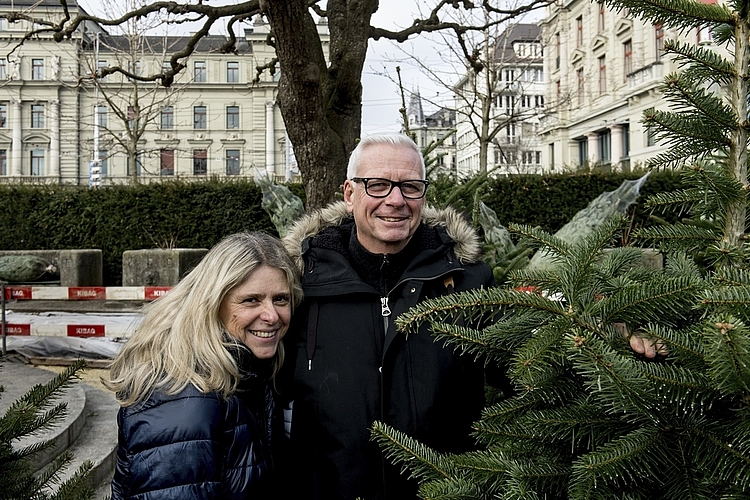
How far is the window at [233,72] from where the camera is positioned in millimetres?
55000

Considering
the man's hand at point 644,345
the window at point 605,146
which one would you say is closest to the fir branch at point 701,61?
the man's hand at point 644,345

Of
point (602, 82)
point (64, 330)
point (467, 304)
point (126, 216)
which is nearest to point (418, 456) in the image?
point (467, 304)

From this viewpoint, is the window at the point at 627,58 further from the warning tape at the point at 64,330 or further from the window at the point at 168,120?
the window at the point at 168,120

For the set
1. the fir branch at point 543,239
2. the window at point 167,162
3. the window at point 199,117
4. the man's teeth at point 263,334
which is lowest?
the man's teeth at point 263,334

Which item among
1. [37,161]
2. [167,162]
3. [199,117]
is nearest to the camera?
[167,162]

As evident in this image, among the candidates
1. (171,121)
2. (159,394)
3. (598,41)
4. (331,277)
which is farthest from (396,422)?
(171,121)

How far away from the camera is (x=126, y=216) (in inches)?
555

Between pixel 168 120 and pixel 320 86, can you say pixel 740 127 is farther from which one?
pixel 168 120

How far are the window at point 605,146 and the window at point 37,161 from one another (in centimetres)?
4448

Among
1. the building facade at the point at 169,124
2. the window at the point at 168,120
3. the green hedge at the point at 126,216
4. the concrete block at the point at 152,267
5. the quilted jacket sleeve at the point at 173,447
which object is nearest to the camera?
the quilted jacket sleeve at the point at 173,447

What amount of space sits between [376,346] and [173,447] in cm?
77

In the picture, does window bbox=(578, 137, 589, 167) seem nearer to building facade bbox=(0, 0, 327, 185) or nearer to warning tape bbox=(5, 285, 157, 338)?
building facade bbox=(0, 0, 327, 185)

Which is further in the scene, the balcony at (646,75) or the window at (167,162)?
the window at (167,162)

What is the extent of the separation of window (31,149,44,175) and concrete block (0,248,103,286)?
45448 millimetres
